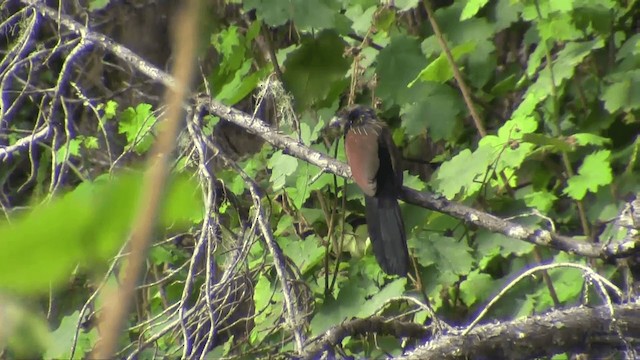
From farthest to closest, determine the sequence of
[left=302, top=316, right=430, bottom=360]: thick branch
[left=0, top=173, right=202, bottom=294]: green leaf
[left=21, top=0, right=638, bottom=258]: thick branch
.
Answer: [left=21, top=0, right=638, bottom=258]: thick branch → [left=302, top=316, right=430, bottom=360]: thick branch → [left=0, top=173, right=202, bottom=294]: green leaf

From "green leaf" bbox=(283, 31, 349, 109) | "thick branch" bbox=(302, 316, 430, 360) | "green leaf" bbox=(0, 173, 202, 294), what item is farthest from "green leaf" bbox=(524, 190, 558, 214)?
"green leaf" bbox=(0, 173, 202, 294)

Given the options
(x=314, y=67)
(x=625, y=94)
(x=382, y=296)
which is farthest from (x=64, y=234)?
(x=625, y=94)

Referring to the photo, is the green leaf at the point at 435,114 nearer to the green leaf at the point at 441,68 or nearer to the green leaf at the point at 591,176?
the green leaf at the point at 441,68

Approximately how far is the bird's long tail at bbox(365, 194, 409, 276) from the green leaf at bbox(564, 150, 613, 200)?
1.57ft

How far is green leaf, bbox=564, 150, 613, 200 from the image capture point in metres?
2.50

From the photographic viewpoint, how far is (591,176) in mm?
2525

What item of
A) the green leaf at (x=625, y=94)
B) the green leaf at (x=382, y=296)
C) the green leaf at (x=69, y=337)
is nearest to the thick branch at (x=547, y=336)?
the green leaf at (x=382, y=296)

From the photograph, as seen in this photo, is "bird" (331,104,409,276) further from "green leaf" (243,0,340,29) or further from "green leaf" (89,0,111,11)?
"green leaf" (89,0,111,11)

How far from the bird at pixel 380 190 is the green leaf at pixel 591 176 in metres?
0.48

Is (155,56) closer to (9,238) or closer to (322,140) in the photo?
(322,140)

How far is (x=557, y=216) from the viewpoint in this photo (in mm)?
2924

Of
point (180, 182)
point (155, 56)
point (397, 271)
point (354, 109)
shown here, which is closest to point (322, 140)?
point (354, 109)

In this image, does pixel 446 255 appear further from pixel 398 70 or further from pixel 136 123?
pixel 136 123

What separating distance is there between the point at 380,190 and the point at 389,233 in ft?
0.43
